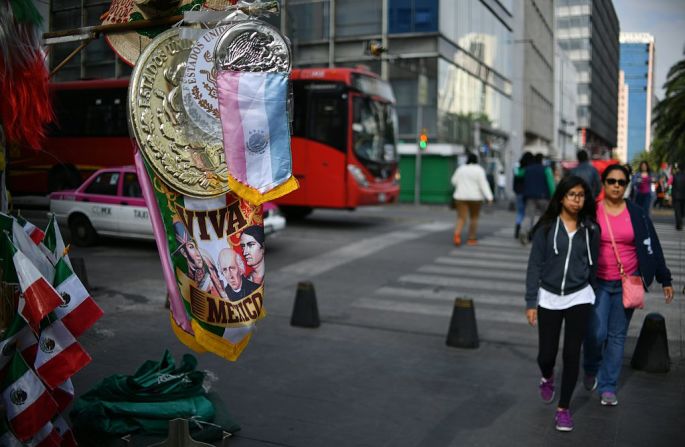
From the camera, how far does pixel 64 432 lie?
409 cm

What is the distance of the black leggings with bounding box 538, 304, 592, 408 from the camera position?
520 centimetres

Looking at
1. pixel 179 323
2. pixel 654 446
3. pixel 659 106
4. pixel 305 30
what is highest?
pixel 305 30

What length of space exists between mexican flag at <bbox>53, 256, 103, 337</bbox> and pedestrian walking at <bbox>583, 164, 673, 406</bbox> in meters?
3.51

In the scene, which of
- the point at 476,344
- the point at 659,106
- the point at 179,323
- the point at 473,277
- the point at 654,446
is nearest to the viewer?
the point at 179,323

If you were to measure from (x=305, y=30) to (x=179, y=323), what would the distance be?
87.7ft

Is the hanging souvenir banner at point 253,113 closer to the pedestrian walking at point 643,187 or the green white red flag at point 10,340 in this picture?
the green white red flag at point 10,340

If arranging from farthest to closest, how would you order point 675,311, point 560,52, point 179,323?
point 560,52
point 675,311
point 179,323

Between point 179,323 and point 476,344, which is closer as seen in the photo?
point 179,323

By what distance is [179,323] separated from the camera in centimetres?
366

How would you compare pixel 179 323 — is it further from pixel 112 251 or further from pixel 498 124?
pixel 498 124

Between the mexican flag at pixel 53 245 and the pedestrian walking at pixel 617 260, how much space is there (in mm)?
3659

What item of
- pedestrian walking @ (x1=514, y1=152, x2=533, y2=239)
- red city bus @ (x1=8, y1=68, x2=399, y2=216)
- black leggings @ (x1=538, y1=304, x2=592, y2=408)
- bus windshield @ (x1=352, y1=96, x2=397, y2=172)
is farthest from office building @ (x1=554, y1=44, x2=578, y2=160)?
black leggings @ (x1=538, y1=304, x2=592, y2=408)

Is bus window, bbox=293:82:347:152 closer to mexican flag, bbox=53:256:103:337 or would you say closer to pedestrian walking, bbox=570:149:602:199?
pedestrian walking, bbox=570:149:602:199

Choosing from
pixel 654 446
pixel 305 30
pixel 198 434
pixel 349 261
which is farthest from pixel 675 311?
pixel 305 30
